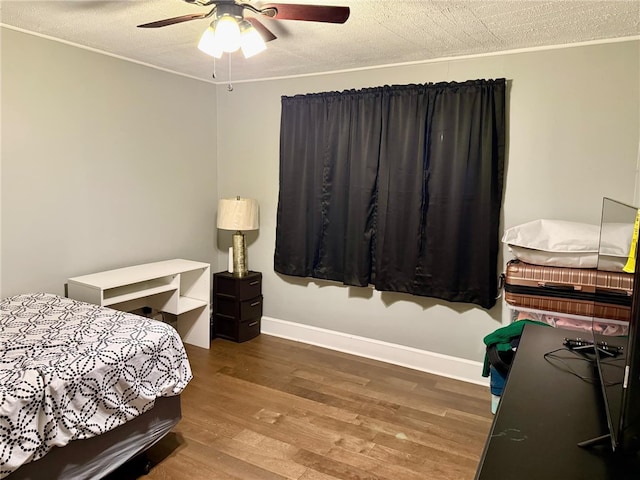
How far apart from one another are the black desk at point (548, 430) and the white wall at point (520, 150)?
5.28ft

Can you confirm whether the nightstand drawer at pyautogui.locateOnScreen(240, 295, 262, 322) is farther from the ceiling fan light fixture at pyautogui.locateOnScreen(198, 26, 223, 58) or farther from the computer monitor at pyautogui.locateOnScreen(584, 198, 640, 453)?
the computer monitor at pyautogui.locateOnScreen(584, 198, 640, 453)

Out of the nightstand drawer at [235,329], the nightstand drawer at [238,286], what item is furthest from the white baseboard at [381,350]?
the nightstand drawer at [238,286]

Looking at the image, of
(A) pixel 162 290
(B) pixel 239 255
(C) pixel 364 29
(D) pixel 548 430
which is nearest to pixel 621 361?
(D) pixel 548 430

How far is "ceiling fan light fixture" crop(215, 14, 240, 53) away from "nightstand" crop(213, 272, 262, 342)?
2325mm

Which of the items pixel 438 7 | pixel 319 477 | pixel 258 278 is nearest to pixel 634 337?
pixel 319 477

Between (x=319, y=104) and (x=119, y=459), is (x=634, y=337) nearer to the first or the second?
(x=119, y=459)

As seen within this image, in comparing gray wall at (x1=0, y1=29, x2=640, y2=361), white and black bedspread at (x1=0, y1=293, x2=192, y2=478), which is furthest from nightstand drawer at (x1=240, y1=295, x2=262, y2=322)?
white and black bedspread at (x1=0, y1=293, x2=192, y2=478)

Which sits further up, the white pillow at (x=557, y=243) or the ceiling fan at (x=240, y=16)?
the ceiling fan at (x=240, y=16)

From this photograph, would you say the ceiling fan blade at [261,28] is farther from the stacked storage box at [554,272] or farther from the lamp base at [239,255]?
the lamp base at [239,255]

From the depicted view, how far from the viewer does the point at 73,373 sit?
6.36 feet

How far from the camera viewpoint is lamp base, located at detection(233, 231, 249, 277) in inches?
162

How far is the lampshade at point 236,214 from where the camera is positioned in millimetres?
3949

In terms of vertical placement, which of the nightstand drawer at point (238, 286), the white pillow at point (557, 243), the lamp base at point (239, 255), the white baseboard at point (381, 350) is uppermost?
the white pillow at point (557, 243)

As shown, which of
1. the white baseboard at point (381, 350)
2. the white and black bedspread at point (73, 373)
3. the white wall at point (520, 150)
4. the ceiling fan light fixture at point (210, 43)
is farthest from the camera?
the white baseboard at point (381, 350)
